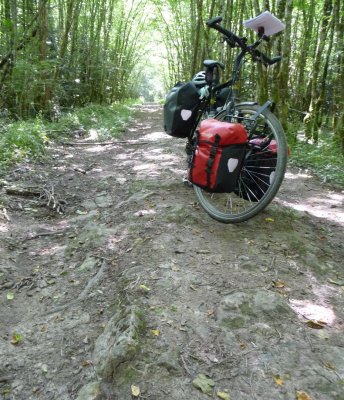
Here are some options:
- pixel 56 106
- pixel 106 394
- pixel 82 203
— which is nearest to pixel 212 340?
pixel 106 394

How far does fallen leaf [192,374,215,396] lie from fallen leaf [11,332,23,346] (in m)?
1.08

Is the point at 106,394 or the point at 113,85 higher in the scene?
the point at 113,85

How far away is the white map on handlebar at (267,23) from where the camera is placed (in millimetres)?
2969

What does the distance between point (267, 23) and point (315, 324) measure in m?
2.33

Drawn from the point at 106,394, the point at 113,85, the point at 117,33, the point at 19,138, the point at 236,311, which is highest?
the point at 117,33

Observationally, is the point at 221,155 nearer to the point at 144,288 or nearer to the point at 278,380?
the point at 144,288

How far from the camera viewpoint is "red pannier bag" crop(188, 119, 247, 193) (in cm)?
293

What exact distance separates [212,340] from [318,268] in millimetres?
1180

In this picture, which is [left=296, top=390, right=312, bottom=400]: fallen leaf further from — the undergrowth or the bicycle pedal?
the undergrowth

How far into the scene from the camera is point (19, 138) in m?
5.94

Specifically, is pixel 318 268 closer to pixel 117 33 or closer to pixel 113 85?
pixel 113 85

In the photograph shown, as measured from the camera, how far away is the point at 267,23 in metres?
3.02

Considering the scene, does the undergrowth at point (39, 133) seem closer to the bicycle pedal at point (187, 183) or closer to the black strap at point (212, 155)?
the bicycle pedal at point (187, 183)

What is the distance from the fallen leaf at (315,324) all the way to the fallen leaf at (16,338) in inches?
66.2
